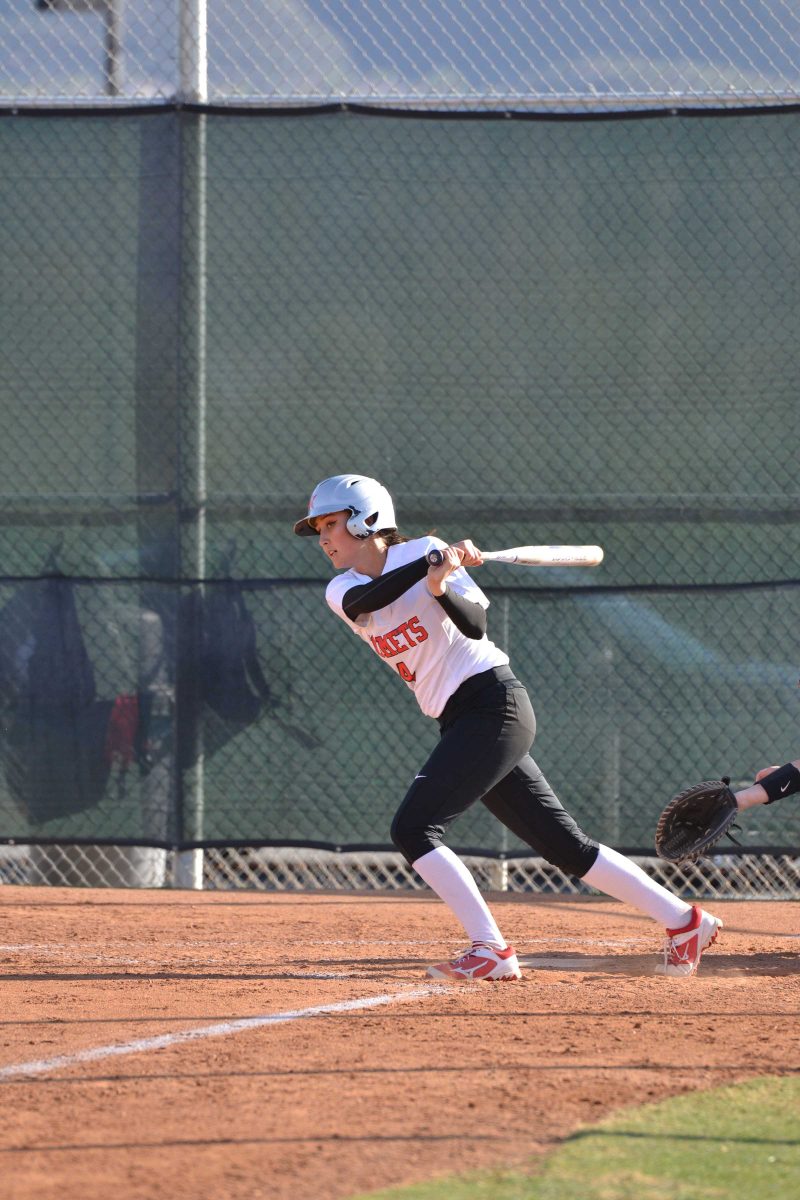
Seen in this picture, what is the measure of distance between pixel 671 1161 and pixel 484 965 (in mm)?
2142

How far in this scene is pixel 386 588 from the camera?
16.5 ft

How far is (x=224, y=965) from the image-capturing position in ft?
18.3

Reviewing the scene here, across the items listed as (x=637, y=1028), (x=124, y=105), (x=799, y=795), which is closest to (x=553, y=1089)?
(x=637, y=1028)

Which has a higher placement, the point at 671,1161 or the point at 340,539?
the point at 340,539

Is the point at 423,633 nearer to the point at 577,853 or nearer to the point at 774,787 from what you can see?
the point at 577,853

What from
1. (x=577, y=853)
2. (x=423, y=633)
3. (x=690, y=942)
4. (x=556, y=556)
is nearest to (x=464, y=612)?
(x=423, y=633)

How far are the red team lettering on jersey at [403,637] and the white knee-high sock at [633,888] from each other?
94 cm

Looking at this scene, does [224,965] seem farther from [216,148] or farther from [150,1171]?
[216,148]

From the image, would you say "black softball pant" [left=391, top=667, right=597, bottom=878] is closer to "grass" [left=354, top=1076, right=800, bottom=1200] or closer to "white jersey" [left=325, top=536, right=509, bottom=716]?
"white jersey" [left=325, top=536, right=509, bottom=716]

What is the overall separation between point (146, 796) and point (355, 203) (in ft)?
10.7

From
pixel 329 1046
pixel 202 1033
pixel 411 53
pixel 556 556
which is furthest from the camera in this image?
pixel 411 53

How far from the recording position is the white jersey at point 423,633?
5.12 meters

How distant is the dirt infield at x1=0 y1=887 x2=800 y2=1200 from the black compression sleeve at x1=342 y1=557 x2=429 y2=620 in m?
1.23

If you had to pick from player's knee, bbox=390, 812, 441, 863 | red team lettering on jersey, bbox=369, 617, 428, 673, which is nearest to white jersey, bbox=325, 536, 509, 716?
red team lettering on jersey, bbox=369, 617, 428, 673
